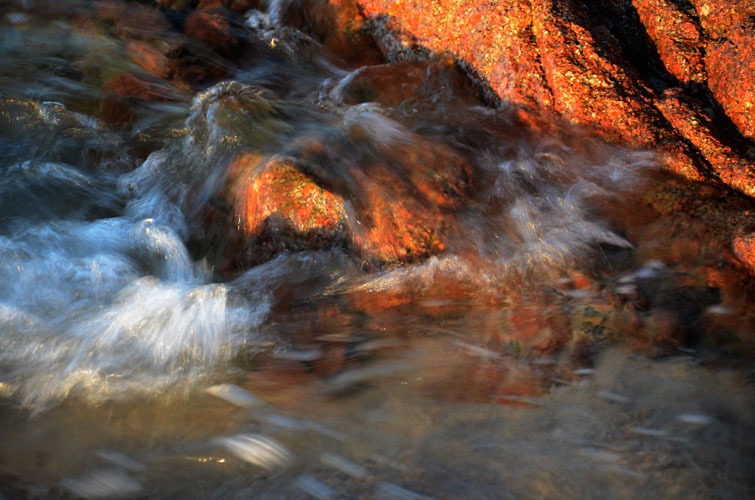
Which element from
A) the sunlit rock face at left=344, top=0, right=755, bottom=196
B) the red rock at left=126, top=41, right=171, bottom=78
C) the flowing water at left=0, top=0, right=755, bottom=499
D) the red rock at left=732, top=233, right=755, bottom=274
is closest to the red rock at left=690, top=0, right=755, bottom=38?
the sunlit rock face at left=344, top=0, right=755, bottom=196

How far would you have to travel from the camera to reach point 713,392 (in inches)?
95.8

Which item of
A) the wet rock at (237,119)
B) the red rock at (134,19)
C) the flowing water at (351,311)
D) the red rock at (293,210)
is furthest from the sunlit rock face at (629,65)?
the red rock at (134,19)

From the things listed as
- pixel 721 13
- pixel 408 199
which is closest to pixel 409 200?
pixel 408 199

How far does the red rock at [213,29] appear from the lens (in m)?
5.36

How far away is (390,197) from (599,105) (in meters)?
1.55

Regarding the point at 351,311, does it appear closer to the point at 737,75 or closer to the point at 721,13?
the point at 737,75

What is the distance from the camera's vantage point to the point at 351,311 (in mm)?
3066

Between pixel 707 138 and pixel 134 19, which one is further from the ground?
pixel 134 19

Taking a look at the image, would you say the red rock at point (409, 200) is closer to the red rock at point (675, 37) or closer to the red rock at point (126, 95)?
the red rock at point (675, 37)

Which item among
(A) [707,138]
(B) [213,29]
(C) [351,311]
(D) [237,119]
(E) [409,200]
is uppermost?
(B) [213,29]

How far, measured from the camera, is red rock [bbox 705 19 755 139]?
12.2 feet

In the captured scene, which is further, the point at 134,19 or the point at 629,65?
the point at 134,19

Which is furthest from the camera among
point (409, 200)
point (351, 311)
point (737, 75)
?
point (737, 75)

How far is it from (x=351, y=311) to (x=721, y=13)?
10.5 ft
